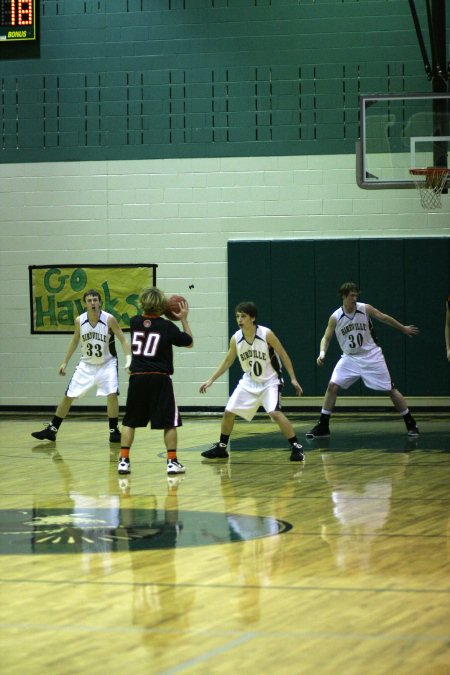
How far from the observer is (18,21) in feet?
54.3

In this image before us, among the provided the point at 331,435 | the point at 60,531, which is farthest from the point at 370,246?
the point at 60,531

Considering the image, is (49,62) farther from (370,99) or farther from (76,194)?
(370,99)

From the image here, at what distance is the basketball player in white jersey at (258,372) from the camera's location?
38.5 feet

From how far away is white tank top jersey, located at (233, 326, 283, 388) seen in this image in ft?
38.8

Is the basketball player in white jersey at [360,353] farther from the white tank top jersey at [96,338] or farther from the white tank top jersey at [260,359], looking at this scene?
the white tank top jersey at [96,338]

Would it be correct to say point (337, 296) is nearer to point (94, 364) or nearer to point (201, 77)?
point (201, 77)

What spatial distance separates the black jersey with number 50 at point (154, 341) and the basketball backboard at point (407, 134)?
455 cm

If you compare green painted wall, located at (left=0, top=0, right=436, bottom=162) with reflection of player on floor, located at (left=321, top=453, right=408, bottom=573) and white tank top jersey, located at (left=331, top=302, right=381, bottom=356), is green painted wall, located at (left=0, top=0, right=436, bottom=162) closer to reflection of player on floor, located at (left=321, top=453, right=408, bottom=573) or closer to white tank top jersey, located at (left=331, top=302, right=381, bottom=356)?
white tank top jersey, located at (left=331, top=302, right=381, bottom=356)

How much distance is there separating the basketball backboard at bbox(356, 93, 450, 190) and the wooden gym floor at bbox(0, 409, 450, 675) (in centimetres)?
363

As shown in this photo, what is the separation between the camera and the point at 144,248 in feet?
58.4

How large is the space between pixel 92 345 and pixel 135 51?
5.97m

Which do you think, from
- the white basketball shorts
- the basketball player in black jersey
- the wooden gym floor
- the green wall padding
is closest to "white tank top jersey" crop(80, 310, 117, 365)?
the white basketball shorts

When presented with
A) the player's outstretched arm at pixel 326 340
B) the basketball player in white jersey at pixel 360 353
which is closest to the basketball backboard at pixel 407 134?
the basketball player in white jersey at pixel 360 353

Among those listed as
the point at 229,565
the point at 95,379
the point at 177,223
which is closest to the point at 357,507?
the point at 229,565
